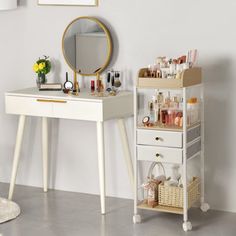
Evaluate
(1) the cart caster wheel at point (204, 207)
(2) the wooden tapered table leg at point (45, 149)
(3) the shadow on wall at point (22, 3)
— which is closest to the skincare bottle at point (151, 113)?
(1) the cart caster wheel at point (204, 207)

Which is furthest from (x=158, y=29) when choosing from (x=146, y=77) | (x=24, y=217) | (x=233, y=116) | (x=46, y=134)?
(x=24, y=217)

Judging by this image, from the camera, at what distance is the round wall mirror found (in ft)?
15.4

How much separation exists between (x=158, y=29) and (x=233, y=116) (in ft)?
2.51

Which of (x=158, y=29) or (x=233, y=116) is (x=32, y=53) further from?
(x=233, y=116)

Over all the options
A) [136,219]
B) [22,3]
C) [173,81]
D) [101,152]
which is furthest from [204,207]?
[22,3]

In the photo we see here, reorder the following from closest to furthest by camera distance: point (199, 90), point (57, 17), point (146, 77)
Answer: point (146, 77) → point (199, 90) → point (57, 17)

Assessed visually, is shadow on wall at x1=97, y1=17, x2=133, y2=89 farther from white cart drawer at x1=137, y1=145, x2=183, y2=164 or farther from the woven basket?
the woven basket

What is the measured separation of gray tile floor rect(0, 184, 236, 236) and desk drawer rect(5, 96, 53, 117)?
25.2 inches

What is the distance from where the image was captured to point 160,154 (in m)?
4.20

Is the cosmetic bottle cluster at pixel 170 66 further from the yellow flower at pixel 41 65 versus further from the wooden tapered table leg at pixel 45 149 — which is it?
the wooden tapered table leg at pixel 45 149

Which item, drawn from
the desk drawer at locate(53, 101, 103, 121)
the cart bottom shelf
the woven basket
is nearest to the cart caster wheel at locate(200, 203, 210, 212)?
the woven basket

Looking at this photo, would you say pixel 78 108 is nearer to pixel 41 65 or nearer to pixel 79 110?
pixel 79 110

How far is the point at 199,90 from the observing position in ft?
14.8

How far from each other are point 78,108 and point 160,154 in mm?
639
